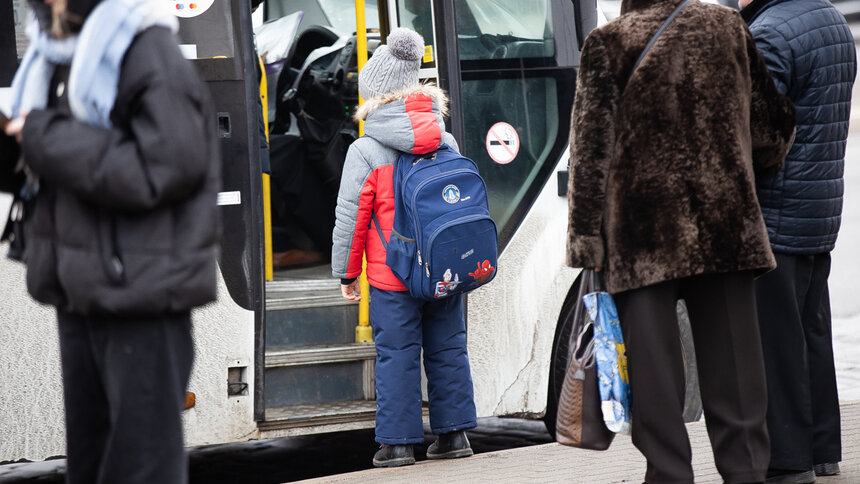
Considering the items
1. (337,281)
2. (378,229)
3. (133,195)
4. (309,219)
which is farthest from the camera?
(309,219)

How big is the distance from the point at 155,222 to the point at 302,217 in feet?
14.1

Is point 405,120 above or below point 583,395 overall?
above

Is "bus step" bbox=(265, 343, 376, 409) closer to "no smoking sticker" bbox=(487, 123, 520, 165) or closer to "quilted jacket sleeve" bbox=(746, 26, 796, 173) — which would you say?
"no smoking sticker" bbox=(487, 123, 520, 165)

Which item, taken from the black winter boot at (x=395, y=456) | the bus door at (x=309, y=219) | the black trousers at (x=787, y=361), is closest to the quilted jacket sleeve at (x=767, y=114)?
the black trousers at (x=787, y=361)

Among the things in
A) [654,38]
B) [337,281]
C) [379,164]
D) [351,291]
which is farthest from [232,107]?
[654,38]

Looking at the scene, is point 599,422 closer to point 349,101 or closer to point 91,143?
point 91,143

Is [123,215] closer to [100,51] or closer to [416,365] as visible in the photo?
[100,51]

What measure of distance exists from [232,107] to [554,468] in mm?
1923

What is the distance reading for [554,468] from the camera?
4.10 m

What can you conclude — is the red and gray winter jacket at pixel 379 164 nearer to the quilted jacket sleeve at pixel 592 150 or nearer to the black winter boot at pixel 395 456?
the black winter boot at pixel 395 456

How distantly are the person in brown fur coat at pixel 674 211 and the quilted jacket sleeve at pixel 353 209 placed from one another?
125 cm

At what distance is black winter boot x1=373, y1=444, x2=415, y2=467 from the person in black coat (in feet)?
6.97

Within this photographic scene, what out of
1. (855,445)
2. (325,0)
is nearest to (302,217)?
(325,0)

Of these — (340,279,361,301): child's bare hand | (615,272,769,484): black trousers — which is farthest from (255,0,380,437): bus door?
(615,272,769,484): black trousers
